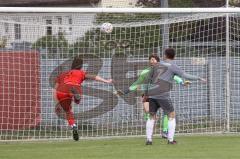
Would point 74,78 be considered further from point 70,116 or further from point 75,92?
point 70,116

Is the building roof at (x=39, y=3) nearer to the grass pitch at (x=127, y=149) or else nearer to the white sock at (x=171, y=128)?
the grass pitch at (x=127, y=149)

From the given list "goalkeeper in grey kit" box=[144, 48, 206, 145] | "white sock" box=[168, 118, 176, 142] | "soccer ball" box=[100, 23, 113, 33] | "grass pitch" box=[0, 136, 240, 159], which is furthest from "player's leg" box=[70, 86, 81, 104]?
"white sock" box=[168, 118, 176, 142]

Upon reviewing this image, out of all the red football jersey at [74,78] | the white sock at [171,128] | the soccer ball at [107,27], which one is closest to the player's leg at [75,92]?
the red football jersey at [74,78]

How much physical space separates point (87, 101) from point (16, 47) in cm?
236

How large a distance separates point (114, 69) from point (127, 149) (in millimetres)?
5490

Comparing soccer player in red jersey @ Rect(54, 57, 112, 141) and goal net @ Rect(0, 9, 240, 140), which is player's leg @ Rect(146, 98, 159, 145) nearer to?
soccer player in red jersey @ Rect(54, 57, 112, 141)

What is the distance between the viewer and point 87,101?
66.5ft

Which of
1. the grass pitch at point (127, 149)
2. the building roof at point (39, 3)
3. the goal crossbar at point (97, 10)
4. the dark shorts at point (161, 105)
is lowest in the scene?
the grass pitch at point (127, 149)

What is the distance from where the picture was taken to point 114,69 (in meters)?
20.1

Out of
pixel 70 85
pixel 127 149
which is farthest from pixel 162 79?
pixel 70 85

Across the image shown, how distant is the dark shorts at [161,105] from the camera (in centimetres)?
1573

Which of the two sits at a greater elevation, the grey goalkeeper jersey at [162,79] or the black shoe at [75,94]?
the grey goalkeeper jersey at [162,79]

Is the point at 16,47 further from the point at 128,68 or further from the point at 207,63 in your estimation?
the point at 207,63

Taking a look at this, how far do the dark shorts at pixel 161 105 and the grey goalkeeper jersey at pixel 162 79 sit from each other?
0.28ft
